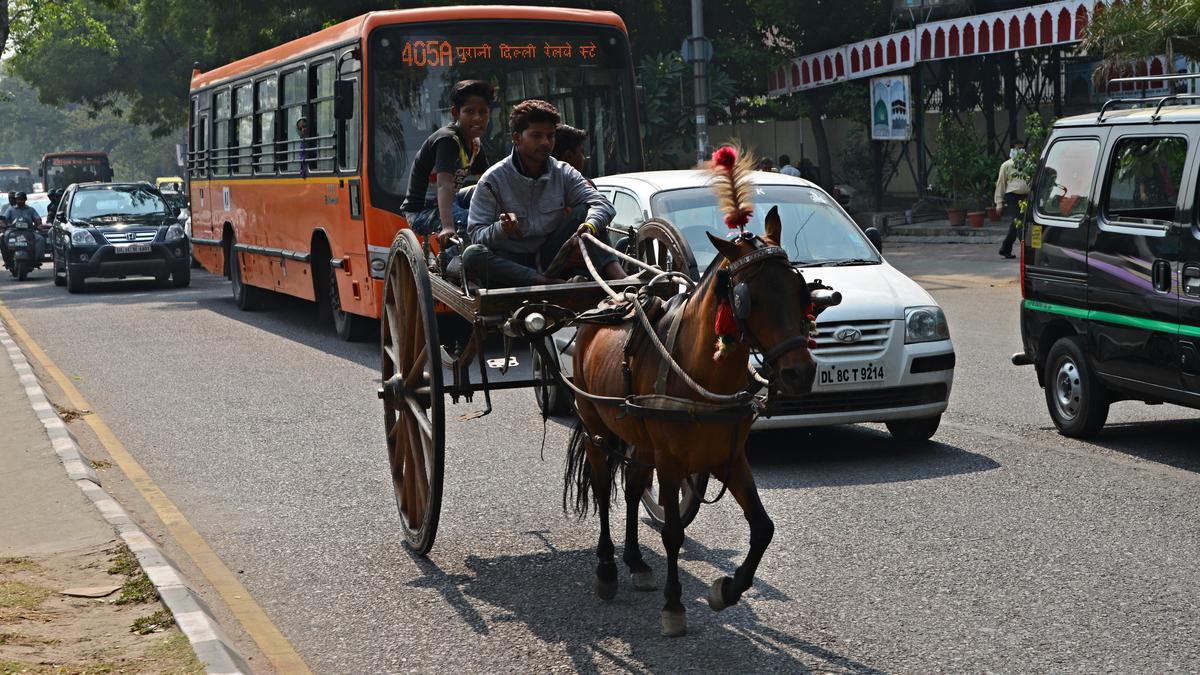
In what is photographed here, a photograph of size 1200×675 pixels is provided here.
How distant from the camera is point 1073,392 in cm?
962

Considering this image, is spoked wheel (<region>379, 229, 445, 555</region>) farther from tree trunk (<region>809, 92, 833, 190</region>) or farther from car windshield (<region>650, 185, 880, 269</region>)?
tree trunk (<region>809, 92, 833, 190</region>)

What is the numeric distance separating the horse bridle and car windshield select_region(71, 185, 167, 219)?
22090 mm

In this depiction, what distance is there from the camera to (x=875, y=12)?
110 ft

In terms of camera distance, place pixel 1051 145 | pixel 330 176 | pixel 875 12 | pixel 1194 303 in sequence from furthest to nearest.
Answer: pixel 875 12 < pixel 330 176 < pixel 1051 145 < pixel 1194 303

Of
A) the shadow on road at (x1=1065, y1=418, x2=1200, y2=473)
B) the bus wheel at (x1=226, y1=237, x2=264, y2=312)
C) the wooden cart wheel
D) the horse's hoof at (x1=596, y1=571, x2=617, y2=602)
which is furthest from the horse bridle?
the bus wheel at (x1=226, y1=237, x2=264, y2=312)

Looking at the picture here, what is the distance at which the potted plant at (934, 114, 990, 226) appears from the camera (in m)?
29.4

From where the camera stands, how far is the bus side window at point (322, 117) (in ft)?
50.9

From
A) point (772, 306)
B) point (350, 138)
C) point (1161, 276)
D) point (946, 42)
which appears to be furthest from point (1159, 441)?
point (946, 42)

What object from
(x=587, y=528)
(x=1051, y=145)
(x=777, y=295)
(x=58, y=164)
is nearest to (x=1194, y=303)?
(x=1051, y=145)

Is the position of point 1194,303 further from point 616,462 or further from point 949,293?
point 949,293

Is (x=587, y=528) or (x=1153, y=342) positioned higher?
(x=1153, y=342)

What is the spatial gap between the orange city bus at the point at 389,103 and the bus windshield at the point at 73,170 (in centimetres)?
4387

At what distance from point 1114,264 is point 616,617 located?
4608 millimetres

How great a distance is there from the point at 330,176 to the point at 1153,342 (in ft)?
30.3
